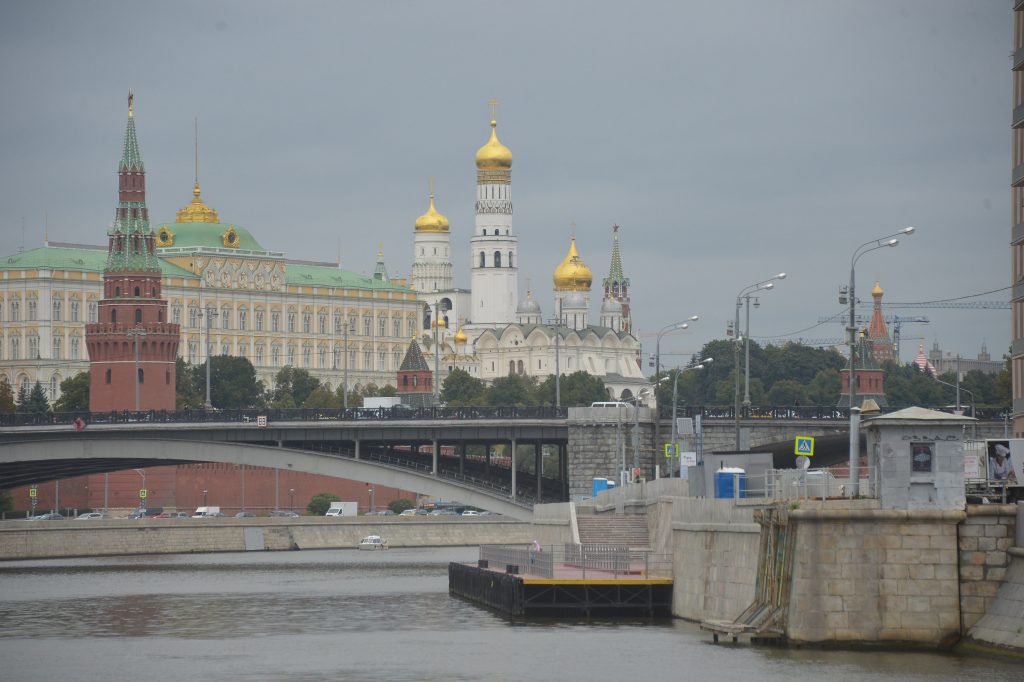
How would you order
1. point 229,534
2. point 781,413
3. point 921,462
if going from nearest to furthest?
point 921,462 < point 781,413 < point 229,534

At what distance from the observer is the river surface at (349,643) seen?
47.1 m

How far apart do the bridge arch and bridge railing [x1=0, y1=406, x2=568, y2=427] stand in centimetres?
118

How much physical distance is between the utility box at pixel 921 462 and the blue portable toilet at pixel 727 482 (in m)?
8.00

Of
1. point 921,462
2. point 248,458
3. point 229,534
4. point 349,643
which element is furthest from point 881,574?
point 229,534

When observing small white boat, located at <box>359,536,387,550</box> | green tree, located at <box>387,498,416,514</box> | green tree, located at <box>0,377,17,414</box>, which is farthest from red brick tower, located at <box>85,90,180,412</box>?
small white boat, located at <box>359,536,387,550</box>

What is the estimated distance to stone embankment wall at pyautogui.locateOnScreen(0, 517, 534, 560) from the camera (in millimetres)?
117375

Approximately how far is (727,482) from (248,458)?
5626 cm

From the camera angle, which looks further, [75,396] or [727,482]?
[75,396]

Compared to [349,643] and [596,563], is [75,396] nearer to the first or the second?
[596,563]

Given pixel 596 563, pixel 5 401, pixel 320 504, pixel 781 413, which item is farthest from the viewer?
pixel 5 401

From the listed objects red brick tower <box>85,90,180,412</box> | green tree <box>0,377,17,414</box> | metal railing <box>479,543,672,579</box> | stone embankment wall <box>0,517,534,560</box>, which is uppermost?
red brick tower <box>85,90,180,412</box>

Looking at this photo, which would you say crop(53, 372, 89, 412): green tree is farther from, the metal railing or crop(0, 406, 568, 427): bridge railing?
the metal railing

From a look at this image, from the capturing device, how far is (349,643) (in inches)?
2323

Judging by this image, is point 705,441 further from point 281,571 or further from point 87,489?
point 87,489
